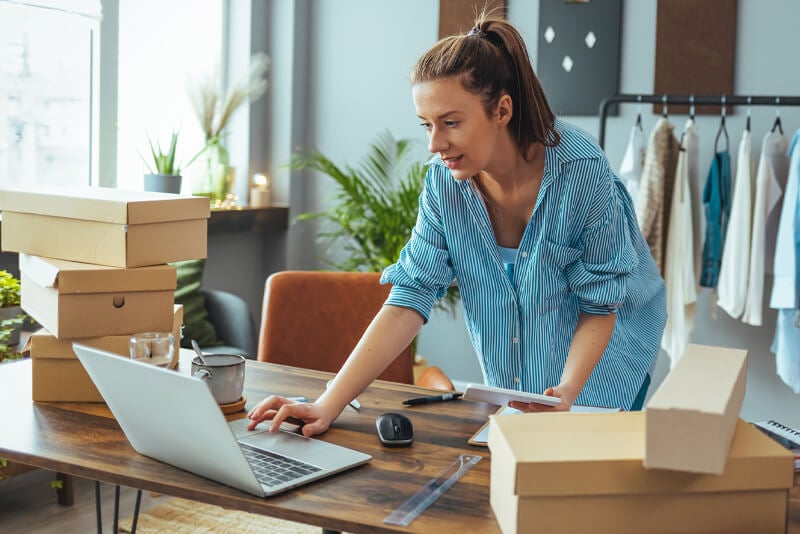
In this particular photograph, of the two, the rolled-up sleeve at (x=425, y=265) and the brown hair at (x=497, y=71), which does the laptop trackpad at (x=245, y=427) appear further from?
the brown hair at (x=497, y=71)

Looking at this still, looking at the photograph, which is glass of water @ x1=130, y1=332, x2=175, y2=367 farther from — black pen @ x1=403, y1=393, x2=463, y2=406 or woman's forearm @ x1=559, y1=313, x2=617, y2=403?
woman's forearm @ x1=559, y1=313, x2=617, y2=403

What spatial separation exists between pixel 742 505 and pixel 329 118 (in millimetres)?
4085

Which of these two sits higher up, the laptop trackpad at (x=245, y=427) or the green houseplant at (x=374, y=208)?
the green houseplant at (x=374, y=208)

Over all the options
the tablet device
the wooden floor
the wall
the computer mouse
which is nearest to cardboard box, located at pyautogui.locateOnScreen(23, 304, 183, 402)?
the computer mouse

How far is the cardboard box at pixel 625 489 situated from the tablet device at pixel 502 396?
38cm

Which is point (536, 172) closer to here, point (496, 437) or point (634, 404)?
point (634, 404)

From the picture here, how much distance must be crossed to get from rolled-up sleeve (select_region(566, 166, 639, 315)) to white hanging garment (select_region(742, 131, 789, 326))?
77.6 inches

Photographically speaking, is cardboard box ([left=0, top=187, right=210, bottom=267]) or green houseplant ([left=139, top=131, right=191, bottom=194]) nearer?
cardboard box ([left=0, top=187, right=210, bottom=267])

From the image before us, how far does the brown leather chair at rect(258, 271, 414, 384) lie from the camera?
244cm

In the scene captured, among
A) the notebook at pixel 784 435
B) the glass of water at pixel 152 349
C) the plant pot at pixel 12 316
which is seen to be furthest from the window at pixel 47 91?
the notebook at pixel 784 435

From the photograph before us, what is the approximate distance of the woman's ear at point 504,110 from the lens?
5.82ft

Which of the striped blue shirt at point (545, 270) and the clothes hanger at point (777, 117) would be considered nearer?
the striped blue shirt at point (545, 270)

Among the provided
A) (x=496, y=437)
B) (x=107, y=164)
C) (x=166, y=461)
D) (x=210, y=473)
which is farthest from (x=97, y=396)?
(x=107, y=164)

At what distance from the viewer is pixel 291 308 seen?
2.46m
